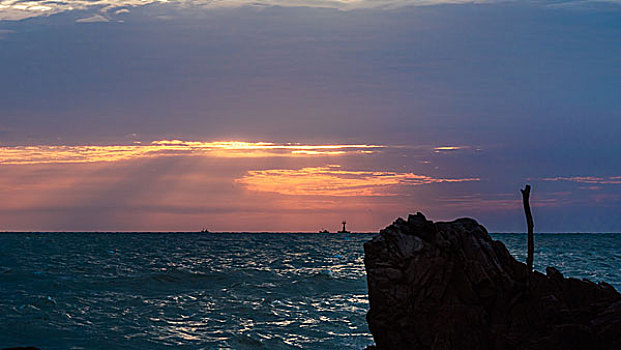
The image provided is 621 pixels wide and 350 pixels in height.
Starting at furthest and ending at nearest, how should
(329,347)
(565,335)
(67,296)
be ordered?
(67,296)
(329,347)
(565,335)

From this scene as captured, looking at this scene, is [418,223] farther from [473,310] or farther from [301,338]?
[301,338]

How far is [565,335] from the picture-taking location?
16828 millimetres

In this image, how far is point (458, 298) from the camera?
18.9m

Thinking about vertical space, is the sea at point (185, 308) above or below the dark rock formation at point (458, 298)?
below

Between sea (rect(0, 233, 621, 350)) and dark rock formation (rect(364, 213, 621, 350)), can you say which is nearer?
dark rock formation (rect(364, 213, 621, 350))

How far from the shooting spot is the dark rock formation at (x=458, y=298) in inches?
715

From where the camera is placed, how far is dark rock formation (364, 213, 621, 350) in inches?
715

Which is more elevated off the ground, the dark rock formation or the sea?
the dark rock formation

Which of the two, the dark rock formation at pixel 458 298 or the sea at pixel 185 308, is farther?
the sea at pixel 185 308

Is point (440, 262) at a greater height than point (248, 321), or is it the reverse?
point (440, 262)

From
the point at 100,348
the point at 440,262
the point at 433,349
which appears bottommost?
the point at 100,348

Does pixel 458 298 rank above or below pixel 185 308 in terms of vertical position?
above

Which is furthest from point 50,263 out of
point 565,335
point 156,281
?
point 565,335

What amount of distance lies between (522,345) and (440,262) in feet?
10.1
